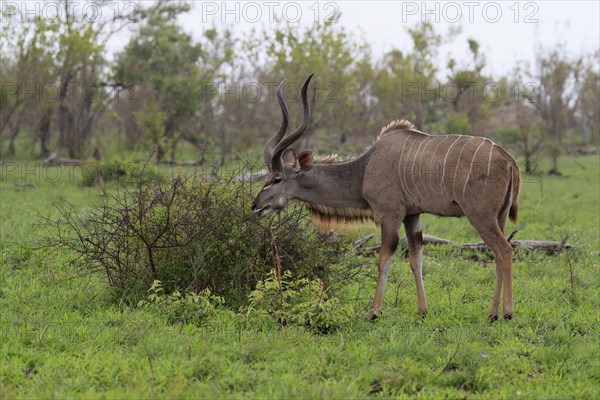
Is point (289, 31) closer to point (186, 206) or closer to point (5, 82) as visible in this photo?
point (5, 82)

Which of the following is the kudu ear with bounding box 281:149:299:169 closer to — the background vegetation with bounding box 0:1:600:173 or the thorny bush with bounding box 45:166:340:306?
the thorny bush with bounding box 45:166:340:306

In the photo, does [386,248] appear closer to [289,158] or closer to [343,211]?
[343,211]

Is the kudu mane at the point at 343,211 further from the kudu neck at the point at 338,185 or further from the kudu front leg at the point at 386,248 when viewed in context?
the kudu front leg at the point at 386,248

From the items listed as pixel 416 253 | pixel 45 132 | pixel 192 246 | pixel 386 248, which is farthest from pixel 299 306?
pixel 45 132

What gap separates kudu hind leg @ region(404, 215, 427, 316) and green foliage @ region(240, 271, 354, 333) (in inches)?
25.9

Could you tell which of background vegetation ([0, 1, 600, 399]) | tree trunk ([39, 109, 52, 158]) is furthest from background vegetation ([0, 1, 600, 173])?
background vegetation ([0, 1, 600, 399])

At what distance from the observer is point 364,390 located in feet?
12.0

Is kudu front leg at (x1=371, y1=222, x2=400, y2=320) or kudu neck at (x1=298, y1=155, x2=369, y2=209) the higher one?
kudu neck at (x1=298, y1=155, x2=369, y2=209)

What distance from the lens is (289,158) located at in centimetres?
582

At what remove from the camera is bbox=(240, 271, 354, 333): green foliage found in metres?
4.70

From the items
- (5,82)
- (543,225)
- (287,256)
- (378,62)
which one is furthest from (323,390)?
(378,62)

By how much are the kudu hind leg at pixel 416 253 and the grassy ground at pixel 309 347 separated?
13 cm

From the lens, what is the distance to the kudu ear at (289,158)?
5.75m

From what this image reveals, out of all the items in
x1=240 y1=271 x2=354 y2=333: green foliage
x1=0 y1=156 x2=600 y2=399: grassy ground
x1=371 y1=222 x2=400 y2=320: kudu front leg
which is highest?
x1=371 y1=222 x2=400 y2=320: kudu front leg
